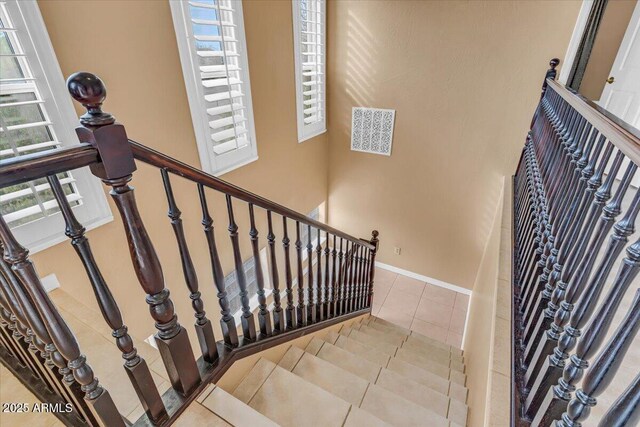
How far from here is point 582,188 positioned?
1127mm

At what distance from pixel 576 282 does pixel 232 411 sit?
1197mm

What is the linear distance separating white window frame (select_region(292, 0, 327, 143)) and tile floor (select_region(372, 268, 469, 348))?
2.55 m

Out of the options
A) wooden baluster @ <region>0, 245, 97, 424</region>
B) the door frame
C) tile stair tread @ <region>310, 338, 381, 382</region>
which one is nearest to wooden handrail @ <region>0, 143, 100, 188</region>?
wooden baluster @ <region>0, 245, 97, 424</region>

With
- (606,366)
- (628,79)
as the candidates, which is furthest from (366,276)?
(628,79)

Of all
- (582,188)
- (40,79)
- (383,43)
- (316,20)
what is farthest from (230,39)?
(582,188)

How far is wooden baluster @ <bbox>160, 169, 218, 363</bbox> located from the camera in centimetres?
100

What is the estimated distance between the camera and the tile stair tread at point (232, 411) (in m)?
1.11

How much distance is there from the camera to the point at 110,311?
854mm

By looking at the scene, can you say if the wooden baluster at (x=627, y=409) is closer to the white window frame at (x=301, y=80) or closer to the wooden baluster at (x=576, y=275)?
the wooden baluster at (x=576, y=275)

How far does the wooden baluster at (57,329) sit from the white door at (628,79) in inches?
154

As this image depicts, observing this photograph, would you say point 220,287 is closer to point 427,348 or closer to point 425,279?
point 427,348

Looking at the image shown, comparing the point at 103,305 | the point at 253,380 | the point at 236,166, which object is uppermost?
the point at 103,305

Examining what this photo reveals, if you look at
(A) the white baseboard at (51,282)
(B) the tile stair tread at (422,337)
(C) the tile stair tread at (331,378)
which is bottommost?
(B) the tile stair tread at (422,337)

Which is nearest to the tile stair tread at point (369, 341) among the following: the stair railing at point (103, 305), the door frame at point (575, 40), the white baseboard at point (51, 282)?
the stair railing at point (103, 305)
